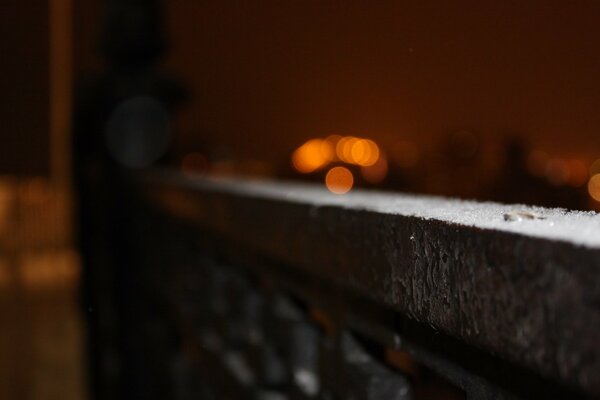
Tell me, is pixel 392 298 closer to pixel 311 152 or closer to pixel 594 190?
pixel 311 152

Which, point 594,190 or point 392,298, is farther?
point 594,190

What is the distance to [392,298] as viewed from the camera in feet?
3.84

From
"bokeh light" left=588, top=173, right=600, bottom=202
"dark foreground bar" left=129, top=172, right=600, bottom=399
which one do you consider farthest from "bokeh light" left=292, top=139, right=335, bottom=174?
"dark foreground bar" left=129, top=172, right=600, bottom=399

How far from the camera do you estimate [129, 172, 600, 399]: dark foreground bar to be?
73cm

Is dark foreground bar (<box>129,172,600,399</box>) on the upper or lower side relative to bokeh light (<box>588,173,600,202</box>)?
upper

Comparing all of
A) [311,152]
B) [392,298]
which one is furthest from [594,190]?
[392,298]

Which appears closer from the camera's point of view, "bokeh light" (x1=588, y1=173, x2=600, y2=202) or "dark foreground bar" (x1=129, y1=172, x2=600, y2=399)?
"dark foreground bar" (x1=129, y1=172, x2=600, y2=399)

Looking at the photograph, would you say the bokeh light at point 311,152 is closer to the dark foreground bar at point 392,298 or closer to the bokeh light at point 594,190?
the bokeh light at point 594,190

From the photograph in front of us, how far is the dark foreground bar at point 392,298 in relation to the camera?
28.7 inches

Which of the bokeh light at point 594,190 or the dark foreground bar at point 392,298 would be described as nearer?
the dark foreground bar at point 392,298

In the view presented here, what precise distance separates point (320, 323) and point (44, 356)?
15.6 ft

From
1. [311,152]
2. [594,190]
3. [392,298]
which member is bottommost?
[594,190]

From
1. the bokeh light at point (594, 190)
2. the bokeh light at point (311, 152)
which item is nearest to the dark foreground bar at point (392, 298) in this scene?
the bokeh light at point (594, 190)

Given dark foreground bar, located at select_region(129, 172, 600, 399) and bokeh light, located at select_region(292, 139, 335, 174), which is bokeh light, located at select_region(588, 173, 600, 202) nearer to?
bokeh light, located at select_region(292, 139, 335, 174)
